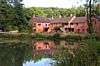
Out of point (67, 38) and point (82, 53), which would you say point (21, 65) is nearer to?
point (82, 53)

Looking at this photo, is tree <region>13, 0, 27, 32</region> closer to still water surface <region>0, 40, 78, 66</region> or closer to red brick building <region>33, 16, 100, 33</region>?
red brick building <region>33, 16, 100, 33</region>

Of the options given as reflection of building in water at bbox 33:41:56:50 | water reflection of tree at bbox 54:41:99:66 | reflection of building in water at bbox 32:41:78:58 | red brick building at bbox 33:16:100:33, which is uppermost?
water reflection of tree at bbox 54:41:99:66

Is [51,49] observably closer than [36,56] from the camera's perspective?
No

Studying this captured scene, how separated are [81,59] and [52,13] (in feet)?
369

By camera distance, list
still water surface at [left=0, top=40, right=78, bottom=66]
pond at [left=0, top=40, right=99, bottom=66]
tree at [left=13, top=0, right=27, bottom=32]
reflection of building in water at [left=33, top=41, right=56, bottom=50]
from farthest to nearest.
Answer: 1. tree at [left=13, top=0, right=27, bottom=32]
2. reflection of building in water at [left=33, top=41, right=56, bottom=50]
3. still water surface at [left=0, top=40, right=78, bottom=66]
4. pond at [left=0, top=40, right=99, bottom=66]

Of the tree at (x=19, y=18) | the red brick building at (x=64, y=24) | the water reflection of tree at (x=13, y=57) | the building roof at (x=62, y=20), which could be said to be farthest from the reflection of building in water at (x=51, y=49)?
the building roof at (x=62, y=20)

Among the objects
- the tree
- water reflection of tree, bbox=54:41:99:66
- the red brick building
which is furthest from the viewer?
the red brick building

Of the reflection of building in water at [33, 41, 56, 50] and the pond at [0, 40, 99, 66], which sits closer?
the pond at [0, 40, 99, 66]

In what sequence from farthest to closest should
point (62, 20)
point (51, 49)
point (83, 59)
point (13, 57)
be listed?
point (62, 20), point (51, 49), point (13, 57), point (83, 59)

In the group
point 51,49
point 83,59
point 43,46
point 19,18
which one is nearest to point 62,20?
point 19,18

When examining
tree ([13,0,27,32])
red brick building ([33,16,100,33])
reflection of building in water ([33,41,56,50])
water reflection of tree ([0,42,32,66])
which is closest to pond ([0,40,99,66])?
water reflection of tree ([0,42,32,66])

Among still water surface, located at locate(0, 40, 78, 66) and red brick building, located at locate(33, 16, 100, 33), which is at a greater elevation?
still water surface, located at locate(0, 40, 78, 66)

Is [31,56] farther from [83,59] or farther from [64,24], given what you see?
[64,24]

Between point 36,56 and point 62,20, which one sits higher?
point 36,56
